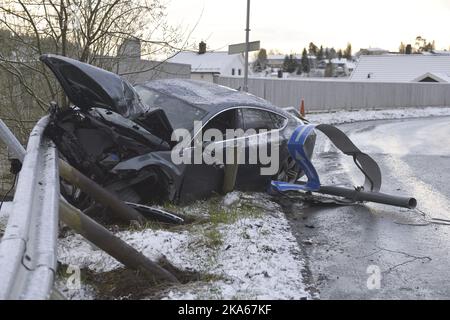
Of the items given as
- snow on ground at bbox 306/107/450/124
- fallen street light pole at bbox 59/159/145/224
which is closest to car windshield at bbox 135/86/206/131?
fallen street light pole at bbox 59/159/145/224

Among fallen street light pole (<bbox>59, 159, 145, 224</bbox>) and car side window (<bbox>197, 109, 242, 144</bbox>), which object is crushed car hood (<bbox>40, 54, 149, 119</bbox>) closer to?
fallen street light pole (<bbox>59, 159, 145, 224</bbox>)

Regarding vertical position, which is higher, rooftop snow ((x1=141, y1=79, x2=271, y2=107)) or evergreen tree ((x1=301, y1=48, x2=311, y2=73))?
evergreen tree ((x1=301, y1=48, x2=311, y2=73))

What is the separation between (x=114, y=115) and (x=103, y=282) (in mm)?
2515

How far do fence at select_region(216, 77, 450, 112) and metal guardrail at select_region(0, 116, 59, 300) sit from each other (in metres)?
19.6

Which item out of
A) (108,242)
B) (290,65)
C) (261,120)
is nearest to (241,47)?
(261,120)

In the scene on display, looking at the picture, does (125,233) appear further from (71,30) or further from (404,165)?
(404,165)

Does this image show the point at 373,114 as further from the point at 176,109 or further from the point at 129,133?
the point at 129,133

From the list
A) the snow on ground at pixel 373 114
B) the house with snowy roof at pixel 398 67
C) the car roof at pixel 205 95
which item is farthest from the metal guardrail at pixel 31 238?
the house with snowy roof at pixel 398 67

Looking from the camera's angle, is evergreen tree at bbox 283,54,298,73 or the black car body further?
evergreen tree at bbox 283,54,298,73

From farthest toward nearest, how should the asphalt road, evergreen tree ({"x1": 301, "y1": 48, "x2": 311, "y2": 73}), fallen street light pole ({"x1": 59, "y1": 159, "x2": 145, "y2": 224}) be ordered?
1. evergreen tree ({"x1": 301, "y1": 48, "x2": 311, "y2": 73})
2. fallen street light pole ({"x1": 59, "y1": 159, "x2": 145, "y2": 224})
3. the asphalt road

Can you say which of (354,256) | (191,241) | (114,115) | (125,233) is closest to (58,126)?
(114,115)

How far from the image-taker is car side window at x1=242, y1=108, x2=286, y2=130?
726cm

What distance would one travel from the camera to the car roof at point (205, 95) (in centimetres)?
696

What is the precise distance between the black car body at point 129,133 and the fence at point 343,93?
16074 millimetres
